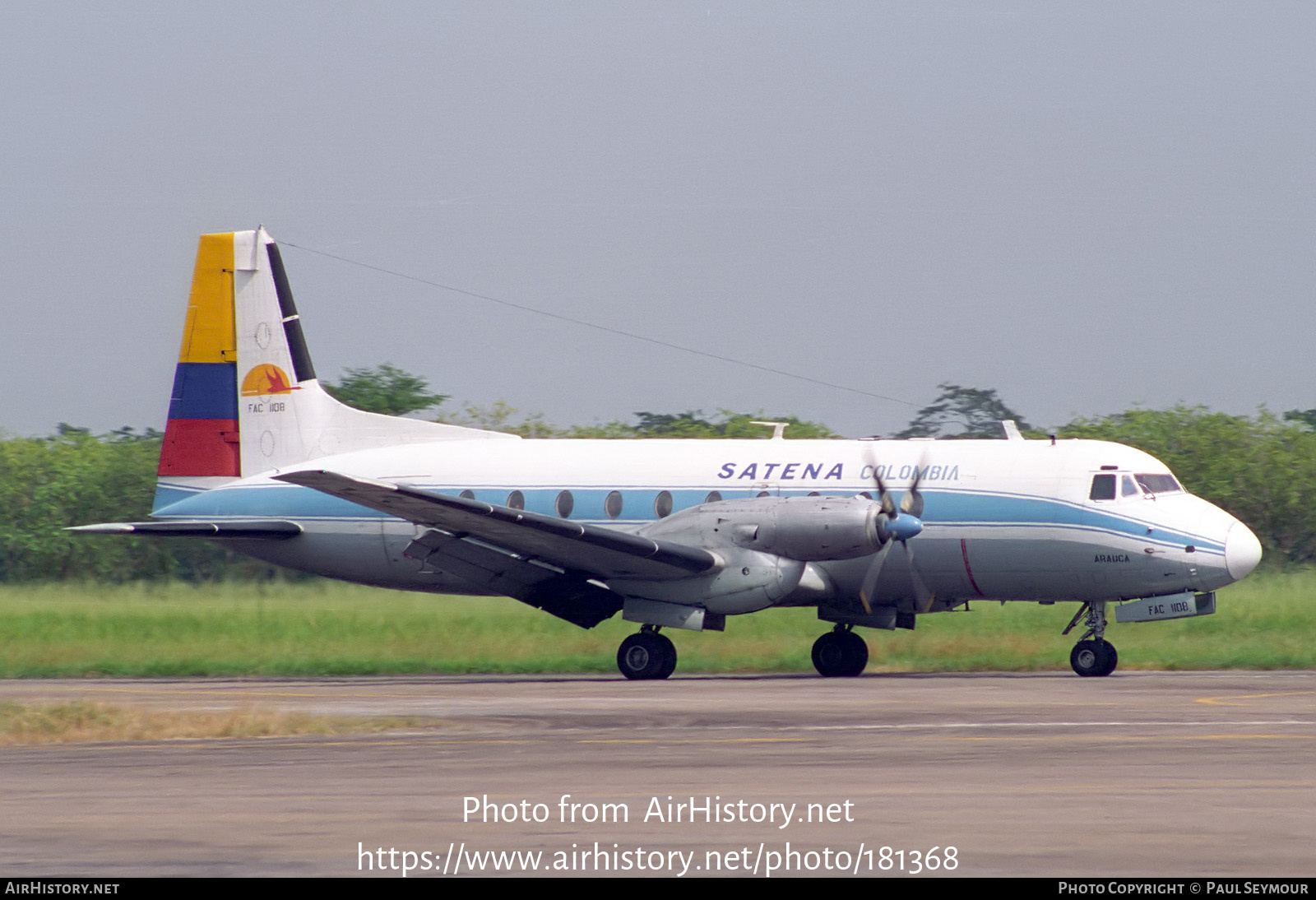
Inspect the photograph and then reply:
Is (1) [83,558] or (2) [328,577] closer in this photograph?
(2) [328,577]

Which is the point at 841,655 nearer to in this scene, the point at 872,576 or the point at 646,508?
the point at 872,576

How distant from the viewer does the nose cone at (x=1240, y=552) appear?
22906 mm

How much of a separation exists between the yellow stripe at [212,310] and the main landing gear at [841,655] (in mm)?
11165

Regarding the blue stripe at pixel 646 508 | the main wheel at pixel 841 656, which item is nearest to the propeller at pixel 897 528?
the blue stripe at pixel 646 508

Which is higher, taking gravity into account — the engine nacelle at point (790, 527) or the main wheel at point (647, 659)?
the engine nacelle at point (790, 527)

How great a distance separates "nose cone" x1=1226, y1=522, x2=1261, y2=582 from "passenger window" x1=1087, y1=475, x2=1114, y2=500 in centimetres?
159

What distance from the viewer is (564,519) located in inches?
1008

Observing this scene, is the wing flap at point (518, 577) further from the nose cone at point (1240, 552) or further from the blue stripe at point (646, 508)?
the nose cone at point (1240, 552)

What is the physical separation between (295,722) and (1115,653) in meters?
11.6

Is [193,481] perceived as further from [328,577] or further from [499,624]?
[499,624]

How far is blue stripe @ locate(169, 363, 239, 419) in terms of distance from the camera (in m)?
29.2

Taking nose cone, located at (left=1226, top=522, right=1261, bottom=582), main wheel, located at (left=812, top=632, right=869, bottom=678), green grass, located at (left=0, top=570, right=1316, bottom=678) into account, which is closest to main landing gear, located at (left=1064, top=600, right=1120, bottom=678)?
nose cone, located at (left=1226, top=522, right=1261, bottom=582)

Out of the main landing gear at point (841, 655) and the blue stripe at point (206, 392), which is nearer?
the main landing gear at point (841, 655)
